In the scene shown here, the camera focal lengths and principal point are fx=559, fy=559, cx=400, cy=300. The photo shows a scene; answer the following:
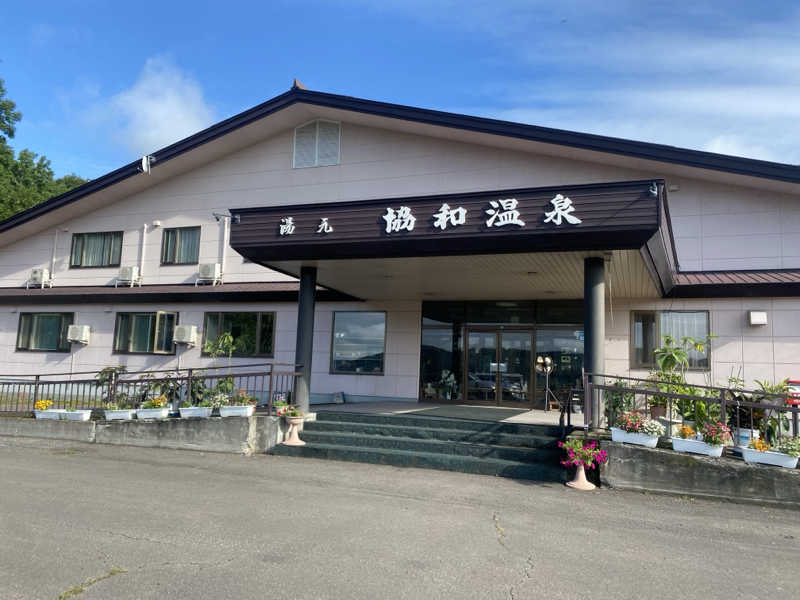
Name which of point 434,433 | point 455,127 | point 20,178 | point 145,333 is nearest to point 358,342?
point 434,433

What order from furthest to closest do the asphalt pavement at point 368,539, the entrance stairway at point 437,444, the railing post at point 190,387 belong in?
1. the railing post at point 190,387
2. the entrance stairway at point 437,444
3. the asphalt pavement at point 368,539

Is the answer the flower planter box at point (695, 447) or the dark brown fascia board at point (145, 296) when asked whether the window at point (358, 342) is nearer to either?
the dark brown fascia board at point (145, 296)

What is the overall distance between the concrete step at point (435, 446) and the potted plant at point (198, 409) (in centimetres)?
185

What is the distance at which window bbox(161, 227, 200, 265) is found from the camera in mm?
17109

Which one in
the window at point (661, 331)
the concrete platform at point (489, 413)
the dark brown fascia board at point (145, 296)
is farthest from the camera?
the dark brown fascia board at point (145, 296)

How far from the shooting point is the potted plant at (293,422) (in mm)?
10031

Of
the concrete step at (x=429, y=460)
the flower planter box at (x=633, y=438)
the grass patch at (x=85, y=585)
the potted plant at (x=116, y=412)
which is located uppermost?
the flower planter box at (x=633, y=438)

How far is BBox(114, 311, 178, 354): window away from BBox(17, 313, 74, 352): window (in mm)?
1964

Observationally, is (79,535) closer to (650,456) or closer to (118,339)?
(650,456)

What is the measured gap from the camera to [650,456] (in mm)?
7488

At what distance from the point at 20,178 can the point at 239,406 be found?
3764 cm

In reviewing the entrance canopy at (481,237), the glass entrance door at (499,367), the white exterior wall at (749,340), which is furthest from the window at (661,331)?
the glass entrance door at (499,367)

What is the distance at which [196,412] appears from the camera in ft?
34.3

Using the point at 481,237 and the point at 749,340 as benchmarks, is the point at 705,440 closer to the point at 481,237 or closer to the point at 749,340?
the point at 481,237
